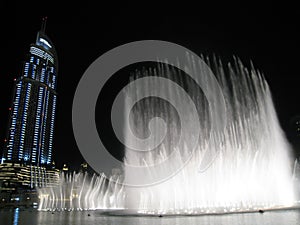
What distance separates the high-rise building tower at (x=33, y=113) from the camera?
4114 inches

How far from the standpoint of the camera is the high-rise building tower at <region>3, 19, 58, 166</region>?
4114 inches

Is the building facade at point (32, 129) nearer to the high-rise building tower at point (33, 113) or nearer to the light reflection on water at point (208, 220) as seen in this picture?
the high-rise building tower at point (33, 113)

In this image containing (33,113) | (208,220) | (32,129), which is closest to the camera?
(208,220)

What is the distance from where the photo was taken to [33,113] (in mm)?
111625

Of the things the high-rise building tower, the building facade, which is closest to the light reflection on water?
the building facade

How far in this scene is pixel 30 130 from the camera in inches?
4264

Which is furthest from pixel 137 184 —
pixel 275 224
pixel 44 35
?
pixel 44 35

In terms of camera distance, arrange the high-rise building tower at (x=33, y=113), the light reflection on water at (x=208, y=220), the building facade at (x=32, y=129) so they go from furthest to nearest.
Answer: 1. the high-rise building tower at (x=33, y=113)
2. the building facade at (x=32, y=129)
3. the light reflection on water at (x=208, y=220)

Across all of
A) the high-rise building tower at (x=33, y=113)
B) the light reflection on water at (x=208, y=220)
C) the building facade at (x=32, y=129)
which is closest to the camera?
the light reflection on water at (x=208, y=220)

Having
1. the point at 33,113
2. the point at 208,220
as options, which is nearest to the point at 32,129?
the point at 33,113

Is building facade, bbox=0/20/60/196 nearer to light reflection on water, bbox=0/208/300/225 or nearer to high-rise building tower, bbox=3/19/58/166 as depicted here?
high-rise building tower, bbox=3/19/58/166

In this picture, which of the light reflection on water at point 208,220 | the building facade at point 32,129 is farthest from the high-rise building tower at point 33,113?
the light reflection on water at point 208,220

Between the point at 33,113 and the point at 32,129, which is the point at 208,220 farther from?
the point at 33,113

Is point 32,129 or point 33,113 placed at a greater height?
point 33,113
